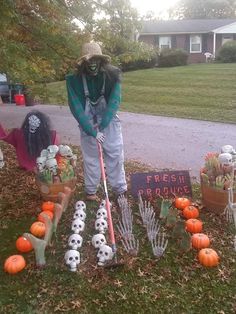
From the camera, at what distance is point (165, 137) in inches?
318

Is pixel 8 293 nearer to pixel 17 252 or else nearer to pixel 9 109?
pixel 17 252

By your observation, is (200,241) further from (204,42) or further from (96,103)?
(204,42)

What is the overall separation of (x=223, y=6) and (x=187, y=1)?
215 inches

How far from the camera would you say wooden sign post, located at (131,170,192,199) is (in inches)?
191

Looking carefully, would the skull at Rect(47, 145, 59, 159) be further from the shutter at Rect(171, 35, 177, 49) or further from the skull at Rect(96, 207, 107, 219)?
the shutter at Rect(171, 35, 177, 49)

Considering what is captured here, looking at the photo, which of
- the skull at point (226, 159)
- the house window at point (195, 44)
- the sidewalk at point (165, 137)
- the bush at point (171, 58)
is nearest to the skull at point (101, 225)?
the skull at point (226, 159)

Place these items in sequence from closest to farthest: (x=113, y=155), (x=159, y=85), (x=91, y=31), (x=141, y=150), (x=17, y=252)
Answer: (x=17, y=252) → (x=113, y=155) → (x=91, y=31) → (x=141, y=150) → (x=159, y=85)

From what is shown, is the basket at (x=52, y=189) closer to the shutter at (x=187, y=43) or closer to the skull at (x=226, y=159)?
Answer: the skull at (x=226, y=159)

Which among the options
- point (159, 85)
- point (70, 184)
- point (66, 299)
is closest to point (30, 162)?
point (70, 184)

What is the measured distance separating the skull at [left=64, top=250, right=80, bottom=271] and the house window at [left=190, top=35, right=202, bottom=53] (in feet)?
101

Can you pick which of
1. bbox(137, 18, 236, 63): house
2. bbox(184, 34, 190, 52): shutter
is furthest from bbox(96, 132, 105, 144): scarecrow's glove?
bbox(184, 34, 190, 52): shutter

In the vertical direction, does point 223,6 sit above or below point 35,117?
above

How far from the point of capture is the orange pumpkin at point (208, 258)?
11.8 feet

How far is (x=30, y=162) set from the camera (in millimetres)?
6055
